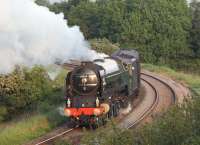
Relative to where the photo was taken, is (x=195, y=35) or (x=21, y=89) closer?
(x=21, y=89)

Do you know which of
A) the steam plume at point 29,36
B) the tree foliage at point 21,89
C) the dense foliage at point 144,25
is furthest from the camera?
the dense foliage at point 144,25

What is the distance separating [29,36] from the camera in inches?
941

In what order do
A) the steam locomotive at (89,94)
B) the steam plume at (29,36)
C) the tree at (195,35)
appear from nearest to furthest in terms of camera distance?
1. the steam plume at (29,36)
2. the steam locomotive at (89,94)
3. the tree at (195,35)

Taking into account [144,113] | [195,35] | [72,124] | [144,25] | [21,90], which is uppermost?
[144,25]

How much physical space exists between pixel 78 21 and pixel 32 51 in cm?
5653

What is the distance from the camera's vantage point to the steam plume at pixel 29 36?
2255 centimetres

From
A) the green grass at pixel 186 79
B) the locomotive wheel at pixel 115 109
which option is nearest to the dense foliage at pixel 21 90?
the locomotive wheel at pixel 115 109

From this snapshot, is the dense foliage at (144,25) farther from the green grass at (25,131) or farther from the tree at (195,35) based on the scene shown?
the green grass at (25,131)

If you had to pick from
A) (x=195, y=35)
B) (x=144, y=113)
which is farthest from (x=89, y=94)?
(x=195, y=35)

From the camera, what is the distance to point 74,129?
25906 millimetres

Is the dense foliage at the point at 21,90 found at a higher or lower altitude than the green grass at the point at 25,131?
higher

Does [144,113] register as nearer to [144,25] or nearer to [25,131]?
[25,131]

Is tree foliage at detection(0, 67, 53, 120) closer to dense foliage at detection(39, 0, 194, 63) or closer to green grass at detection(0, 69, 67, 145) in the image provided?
green grass at detection(0, 69, 67, 145)

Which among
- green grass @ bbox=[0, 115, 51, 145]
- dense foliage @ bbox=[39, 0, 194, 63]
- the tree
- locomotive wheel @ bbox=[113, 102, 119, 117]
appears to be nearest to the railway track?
locomotive wheel @ bbox=[113, 102, 119, 117]
